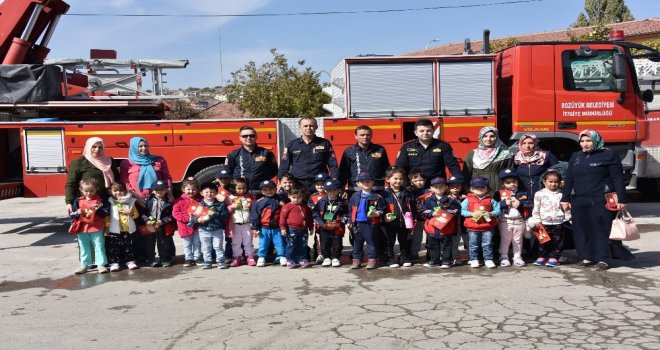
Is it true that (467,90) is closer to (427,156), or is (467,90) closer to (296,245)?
(427,156)

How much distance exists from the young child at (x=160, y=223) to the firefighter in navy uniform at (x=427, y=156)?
2.74 meters

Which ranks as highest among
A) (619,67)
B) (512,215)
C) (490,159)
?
(619,67)

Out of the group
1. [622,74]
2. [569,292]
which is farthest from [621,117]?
[569,292]

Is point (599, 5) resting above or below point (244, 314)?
above

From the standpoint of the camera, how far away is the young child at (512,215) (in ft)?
20.6

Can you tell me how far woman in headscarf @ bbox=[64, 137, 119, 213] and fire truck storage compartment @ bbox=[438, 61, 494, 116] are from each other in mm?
4837

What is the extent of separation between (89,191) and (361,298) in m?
3.40

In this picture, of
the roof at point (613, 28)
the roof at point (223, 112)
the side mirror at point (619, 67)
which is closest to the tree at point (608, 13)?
the roof at point (613, 28)

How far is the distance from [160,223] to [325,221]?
1903mm

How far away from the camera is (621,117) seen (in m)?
8.68

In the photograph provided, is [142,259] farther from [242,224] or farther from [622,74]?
[622,74]

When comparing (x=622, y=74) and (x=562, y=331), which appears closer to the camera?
(x=562, y=331)

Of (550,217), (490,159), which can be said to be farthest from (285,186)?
(550,217)

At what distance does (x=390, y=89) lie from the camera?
28.6ft
